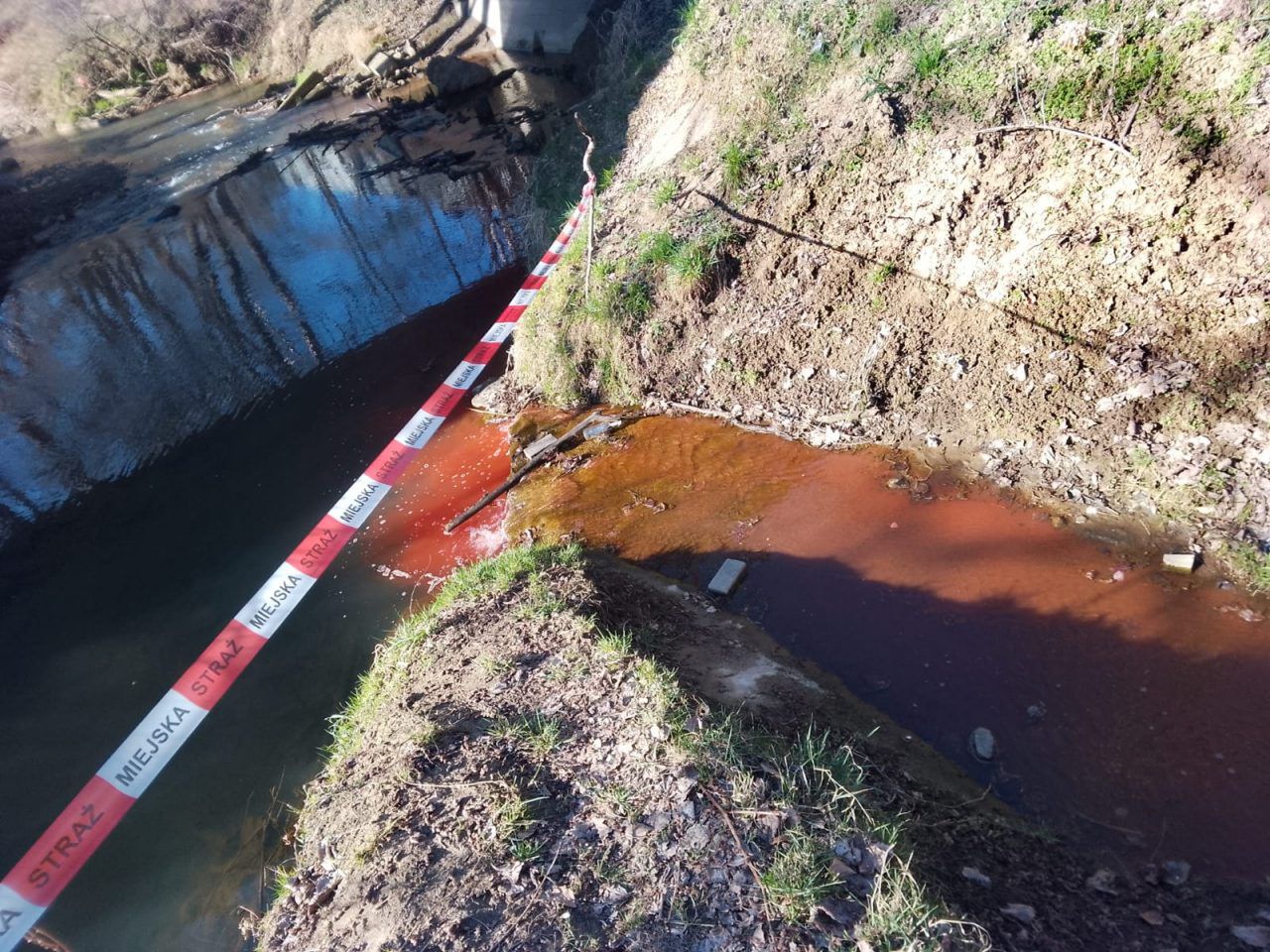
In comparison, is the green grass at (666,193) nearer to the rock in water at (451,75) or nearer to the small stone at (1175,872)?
the small stone at (1175,872)

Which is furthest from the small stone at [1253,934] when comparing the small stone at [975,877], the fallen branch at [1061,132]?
the fallen branch at [1061,132]

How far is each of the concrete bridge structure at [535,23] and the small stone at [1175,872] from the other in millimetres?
20153

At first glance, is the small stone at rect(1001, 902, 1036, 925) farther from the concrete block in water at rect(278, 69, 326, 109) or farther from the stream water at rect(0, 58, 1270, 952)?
the concrete block in water at rect(278, 69, 326, 109)

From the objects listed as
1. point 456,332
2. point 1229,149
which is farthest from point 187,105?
point 1229,149

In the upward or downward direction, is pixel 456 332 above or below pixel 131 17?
below

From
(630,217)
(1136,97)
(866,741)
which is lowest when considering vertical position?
(866,741)

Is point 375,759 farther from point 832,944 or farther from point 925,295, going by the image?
point 925,295

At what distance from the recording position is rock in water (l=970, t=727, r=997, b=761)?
3.74m

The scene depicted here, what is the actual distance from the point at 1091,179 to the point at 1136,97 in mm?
597

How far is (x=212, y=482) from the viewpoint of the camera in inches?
312

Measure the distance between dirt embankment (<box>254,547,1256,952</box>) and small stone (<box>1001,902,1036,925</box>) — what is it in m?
0.01

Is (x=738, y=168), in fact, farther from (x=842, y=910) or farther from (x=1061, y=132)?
(x=842, y=910)

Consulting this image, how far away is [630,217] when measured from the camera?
771 cm

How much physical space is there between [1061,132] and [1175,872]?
16.7 feet
